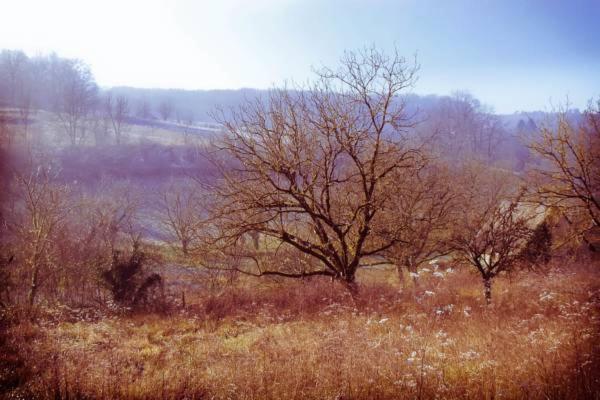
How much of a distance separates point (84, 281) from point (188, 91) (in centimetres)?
12929

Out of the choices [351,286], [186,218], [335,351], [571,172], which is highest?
[571,172]

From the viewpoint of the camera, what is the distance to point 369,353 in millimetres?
5504

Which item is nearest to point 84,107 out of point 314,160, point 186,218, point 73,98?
point 73,98

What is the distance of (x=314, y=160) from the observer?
1067 centimetres

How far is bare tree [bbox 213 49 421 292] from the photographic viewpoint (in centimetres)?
1039

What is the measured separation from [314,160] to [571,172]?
15.2 m

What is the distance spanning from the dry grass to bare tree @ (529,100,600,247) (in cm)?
864

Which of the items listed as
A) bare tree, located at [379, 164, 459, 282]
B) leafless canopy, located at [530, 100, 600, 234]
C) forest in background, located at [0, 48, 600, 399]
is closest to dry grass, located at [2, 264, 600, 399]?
forest in background, located at [0, 48, 600, 399]

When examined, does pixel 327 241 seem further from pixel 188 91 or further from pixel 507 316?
pixel 188 91

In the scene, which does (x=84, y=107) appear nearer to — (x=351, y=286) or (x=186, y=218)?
(x=186, y=218)

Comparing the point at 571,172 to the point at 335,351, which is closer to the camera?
the point at 335,351

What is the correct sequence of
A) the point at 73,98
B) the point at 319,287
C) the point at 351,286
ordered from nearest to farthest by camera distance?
the point at 351,286 → the point at 319,287 → the point at 73,98

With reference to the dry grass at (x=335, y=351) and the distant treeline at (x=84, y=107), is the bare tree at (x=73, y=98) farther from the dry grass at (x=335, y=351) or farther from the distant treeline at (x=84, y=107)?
the dry grass at (x=335, y=351)

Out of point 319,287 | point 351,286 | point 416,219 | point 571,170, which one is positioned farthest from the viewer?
point 571,170
